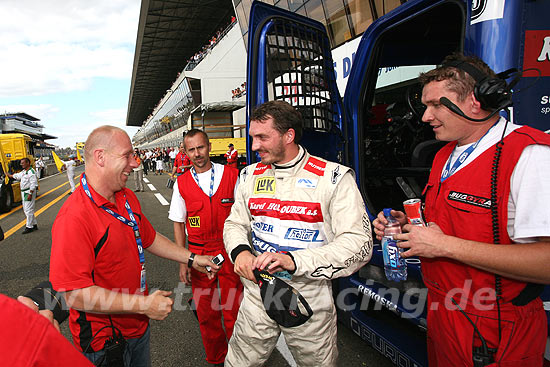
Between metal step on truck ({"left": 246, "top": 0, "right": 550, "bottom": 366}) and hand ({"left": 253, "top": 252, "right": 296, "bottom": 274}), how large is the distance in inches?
39.6

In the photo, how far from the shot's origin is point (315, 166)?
1831 millimetres

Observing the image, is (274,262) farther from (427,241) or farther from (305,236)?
(427,241)

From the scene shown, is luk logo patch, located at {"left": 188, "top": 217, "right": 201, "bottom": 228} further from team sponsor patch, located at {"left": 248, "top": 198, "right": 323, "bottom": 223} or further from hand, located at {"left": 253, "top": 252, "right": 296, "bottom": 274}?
hand, located at {"left": 253, "top": 252, "right": 296, "bottom": 274}

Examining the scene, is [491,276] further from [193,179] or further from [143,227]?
[193,179]

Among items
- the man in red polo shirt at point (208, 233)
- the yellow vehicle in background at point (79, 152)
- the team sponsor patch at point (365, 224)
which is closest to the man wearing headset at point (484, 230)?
the team sponsor patch at point (365, 224)

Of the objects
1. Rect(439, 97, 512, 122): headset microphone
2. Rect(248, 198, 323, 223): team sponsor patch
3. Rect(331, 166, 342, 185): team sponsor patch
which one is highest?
Rect(439, 97, 512, 122): headset microphone

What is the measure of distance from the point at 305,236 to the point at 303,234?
0.05 feet

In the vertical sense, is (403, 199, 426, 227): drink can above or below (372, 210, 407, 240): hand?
above

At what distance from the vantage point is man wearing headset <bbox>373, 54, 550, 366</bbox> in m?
1.19

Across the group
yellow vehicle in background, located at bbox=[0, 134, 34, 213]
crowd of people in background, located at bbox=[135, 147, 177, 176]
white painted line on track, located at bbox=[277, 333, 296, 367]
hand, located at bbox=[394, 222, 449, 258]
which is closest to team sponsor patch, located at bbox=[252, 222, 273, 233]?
hand, located at bbox=[394, 222, 449, 258]

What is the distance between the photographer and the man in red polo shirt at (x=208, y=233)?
2.65 metres

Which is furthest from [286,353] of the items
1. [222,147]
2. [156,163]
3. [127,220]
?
[156,163]

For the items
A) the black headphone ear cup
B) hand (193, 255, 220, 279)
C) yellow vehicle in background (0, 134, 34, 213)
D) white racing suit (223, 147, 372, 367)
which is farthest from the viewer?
yellow vehicle in background (0, 134, 34, 213)

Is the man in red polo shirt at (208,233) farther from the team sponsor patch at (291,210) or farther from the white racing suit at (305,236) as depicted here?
the team sponsor patch at (291,210)
